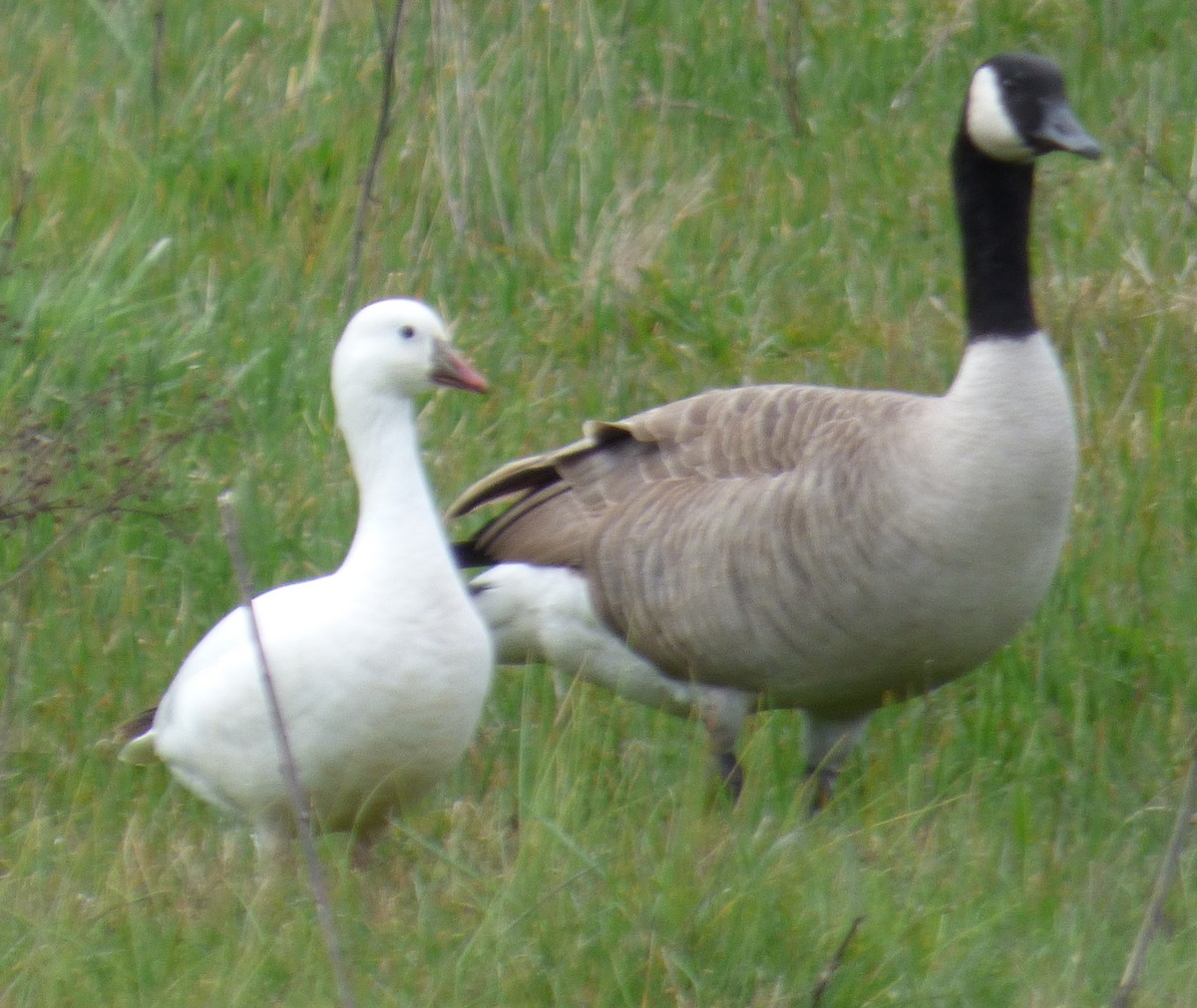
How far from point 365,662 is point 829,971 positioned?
1126mm

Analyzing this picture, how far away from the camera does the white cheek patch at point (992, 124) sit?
5.00 m

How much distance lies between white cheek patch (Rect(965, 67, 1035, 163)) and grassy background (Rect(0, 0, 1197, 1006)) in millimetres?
694

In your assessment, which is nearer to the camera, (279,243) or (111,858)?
(111,858)

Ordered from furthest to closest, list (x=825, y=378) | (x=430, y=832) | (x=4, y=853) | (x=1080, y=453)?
(x=825, y=378)
(x=1080, y=453)
(x=430, y=832)
(x=4, y=853)

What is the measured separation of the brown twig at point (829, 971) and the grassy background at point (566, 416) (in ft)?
0.08

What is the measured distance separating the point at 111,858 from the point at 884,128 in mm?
4800

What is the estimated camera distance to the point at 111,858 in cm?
409

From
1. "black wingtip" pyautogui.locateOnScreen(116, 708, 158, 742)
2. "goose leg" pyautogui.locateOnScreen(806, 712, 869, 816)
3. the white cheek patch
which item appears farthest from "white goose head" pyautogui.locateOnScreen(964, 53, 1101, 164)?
"black wingtip" pyautogui.locateOnScreen(116, 708, 158, 742)

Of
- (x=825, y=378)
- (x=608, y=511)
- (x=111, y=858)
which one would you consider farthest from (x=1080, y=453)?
(x=111, y=858)

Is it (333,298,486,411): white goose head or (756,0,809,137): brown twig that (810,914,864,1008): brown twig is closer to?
(333,298,486,411): white goose head

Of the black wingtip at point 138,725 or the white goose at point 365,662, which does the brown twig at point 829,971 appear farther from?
the black wingtip at point 138,725

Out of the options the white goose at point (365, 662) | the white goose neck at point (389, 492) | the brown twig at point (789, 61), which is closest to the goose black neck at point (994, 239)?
the white goose at point (365, 662)

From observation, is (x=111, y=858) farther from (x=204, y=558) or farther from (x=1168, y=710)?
(x=1168, y=710)

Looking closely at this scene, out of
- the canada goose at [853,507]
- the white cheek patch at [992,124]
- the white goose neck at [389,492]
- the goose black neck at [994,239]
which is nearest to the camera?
the white goose neck at [389,492]
